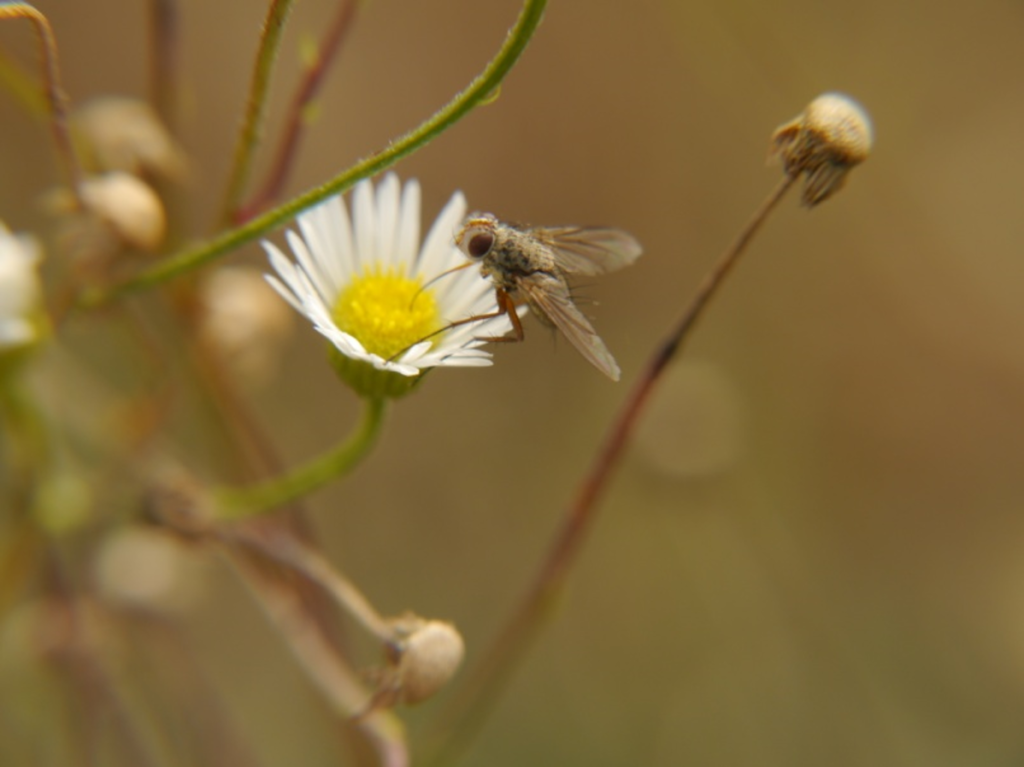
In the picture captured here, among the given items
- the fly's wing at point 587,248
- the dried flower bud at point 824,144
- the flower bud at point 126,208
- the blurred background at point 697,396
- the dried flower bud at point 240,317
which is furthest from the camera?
the blurred background at point 697,396

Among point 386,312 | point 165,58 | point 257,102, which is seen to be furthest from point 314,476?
point 165,58

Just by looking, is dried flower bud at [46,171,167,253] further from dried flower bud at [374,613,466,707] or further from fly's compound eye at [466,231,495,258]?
dried flower bud at [374,613,466,707]

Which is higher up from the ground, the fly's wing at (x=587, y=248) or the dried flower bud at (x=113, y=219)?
the fly's wing at (x=587, y=248)

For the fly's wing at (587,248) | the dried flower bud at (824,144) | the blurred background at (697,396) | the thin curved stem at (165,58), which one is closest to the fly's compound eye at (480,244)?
the fly's wing at (587,248)

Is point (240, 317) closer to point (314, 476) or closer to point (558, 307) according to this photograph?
point (314, 476)

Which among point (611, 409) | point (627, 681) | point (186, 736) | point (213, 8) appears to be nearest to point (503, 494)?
point (611, 409)

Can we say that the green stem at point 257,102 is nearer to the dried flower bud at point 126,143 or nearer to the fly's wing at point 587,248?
the dried flower bud at point 126,143

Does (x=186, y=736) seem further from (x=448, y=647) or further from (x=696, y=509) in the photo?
(x=696, y=509)

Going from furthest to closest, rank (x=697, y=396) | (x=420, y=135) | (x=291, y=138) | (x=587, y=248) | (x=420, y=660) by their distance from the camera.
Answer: (x=697, y=396)
(x=587, y=248)
(x=291, y=138)
(x=420, y=660)
(x=420, y=135)
